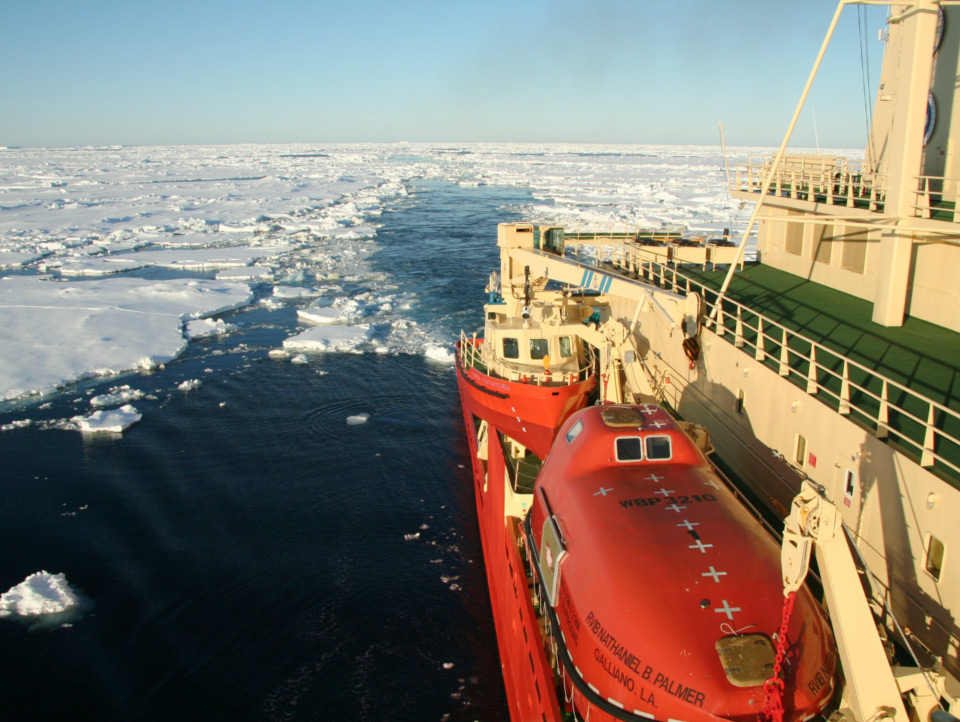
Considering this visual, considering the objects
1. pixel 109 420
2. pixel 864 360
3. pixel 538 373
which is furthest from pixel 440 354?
pixel 864 360

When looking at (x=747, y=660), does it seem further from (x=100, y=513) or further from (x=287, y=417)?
(x=287, y=417)

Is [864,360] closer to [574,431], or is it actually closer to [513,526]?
[574,431]

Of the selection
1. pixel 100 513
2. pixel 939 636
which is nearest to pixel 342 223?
pixel 100 513

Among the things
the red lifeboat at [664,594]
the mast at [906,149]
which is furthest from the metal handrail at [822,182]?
the red lifeboat at [664,594]

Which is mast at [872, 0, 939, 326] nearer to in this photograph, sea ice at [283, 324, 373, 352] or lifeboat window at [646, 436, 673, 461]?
lifeboat window at [646, 436, 673, 461]

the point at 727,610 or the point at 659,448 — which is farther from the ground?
the point at 659,448

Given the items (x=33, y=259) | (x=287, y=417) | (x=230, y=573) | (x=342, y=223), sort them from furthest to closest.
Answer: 1. (x=342, y=223)
2. (x=33, y=259)
3. (x=287, y=417)
4. (x=230, y=573)
